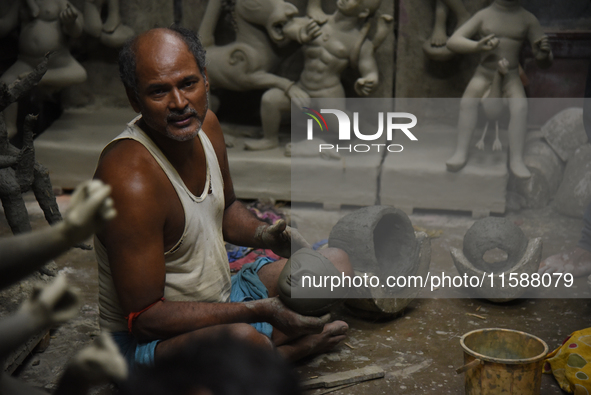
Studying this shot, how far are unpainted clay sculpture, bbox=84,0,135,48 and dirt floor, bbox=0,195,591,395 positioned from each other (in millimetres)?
2616

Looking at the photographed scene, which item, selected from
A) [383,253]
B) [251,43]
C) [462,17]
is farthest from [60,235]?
[462,17]

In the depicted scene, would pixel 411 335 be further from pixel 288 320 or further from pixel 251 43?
pixel 251 43

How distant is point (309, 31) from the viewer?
5.39 meters

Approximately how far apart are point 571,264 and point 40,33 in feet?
16.0

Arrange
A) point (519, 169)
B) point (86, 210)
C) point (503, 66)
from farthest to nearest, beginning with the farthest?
point (519, 169)
point (503, 66)
point (86, 210)

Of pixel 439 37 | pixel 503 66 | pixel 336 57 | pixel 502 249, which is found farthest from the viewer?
pixel 439 37

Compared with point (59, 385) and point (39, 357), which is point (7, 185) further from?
point (59, 385)

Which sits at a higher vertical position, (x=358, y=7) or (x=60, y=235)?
(x=358, y=7)

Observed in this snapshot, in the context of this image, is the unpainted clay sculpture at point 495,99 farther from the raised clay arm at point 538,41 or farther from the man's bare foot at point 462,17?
the man's bare foot at point 462,17

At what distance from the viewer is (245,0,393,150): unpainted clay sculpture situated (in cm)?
541

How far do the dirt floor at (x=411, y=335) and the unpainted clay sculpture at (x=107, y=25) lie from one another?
2616 mm

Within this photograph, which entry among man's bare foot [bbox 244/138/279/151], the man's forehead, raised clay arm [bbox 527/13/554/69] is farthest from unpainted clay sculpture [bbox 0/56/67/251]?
raised clay arm [bbox 527/13/554/69]

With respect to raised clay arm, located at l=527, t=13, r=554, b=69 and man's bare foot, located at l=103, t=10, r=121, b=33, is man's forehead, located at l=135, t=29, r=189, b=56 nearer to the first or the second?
raised clay arm, located at l=527, t=13, r=554, b=69

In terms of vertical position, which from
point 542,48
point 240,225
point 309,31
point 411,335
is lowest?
point 411,335
